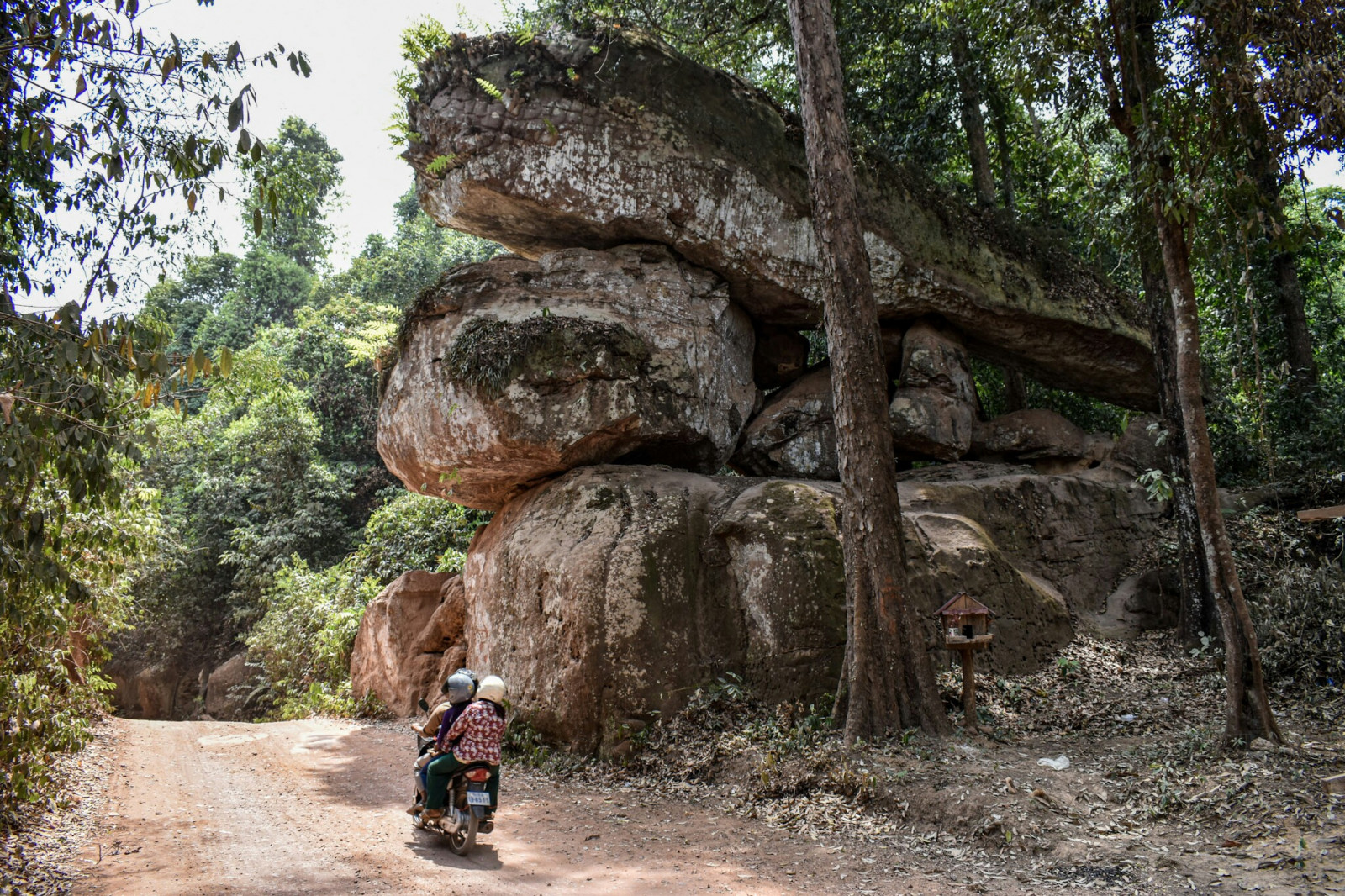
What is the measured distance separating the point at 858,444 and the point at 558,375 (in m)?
4.02

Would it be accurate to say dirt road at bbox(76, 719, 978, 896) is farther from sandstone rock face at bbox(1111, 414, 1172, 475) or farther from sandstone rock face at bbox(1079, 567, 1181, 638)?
sandstone rock face at bbox(1111, 414, 1172, 475)

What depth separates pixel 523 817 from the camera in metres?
7.20

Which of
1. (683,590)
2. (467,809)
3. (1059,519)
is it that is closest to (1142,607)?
(1059,519)

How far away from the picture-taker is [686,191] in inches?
462

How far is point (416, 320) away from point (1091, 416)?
12.4 metres

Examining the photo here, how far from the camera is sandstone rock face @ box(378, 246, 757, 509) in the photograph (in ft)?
34.5

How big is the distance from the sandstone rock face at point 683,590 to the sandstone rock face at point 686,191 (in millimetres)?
3408

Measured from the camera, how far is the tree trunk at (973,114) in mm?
14586

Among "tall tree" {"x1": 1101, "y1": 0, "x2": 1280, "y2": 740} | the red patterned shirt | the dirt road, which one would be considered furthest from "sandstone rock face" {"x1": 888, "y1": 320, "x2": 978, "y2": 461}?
the red patterned shirt

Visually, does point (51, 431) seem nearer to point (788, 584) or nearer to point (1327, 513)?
point (788, 584)

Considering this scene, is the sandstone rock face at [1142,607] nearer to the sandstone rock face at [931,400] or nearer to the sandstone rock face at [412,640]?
the sandstone rock face at [931,400]

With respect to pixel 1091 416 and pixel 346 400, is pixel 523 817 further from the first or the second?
pixel 346 400

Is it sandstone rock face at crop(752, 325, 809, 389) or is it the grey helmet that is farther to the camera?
sandstone rock face at crop(752, 325, 809, 389)

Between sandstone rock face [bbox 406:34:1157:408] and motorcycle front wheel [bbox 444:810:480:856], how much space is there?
8.13 meters
